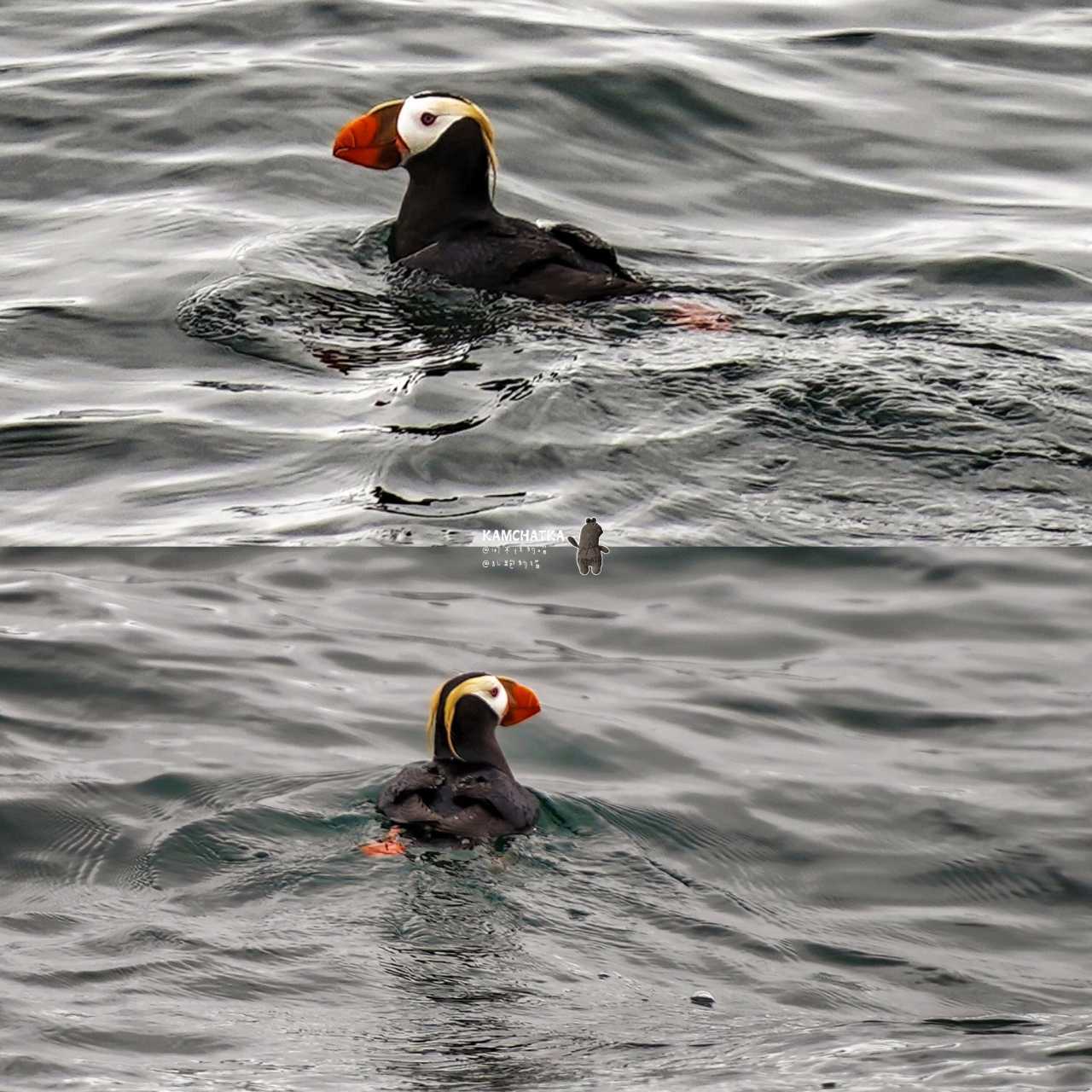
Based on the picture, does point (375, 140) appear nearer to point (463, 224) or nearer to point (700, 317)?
point (463, 224)

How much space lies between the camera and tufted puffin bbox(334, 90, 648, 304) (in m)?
10.2

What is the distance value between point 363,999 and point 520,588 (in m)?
3.67

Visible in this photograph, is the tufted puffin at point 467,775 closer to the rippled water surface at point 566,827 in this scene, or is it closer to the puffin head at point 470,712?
the puffin head at point 470,712

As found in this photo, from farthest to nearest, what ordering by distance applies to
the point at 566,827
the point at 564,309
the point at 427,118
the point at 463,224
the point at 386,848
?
the point at 427,118
the point at 463,224
the point at 564,309
the point at 566,827
the point at 386,848

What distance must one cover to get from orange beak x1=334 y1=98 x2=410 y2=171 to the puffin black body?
403 centimetres

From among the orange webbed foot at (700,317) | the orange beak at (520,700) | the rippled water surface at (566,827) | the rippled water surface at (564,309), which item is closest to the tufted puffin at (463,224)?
the rippled water surface at (564,309)

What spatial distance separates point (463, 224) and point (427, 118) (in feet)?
2.74

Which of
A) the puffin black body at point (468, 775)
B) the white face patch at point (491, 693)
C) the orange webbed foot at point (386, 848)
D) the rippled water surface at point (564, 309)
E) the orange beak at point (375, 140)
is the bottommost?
the orange webbed foot at point (386, 848)

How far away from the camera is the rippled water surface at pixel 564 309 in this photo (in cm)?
845

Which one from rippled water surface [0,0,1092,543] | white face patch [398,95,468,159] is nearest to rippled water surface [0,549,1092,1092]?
rippled water surface [0,0,1092,543]

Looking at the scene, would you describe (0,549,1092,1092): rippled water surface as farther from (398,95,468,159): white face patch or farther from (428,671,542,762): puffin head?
(398,95,468,159): white face patch

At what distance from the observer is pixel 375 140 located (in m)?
11.5

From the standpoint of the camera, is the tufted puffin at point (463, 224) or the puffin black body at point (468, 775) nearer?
the puffin black body at point (468, 775)

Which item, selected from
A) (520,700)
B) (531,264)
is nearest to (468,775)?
(520,700)
